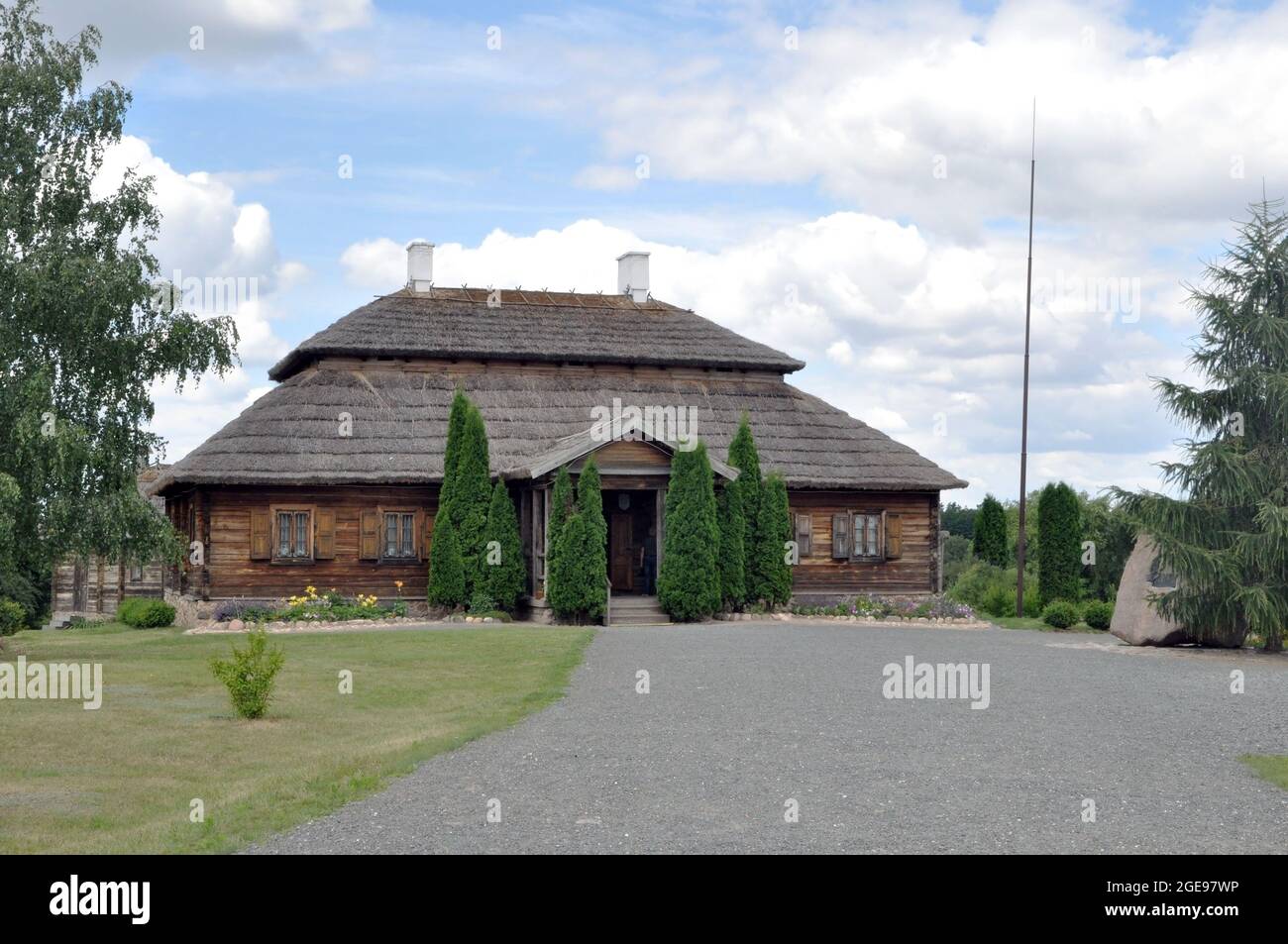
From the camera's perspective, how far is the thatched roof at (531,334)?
34406mm

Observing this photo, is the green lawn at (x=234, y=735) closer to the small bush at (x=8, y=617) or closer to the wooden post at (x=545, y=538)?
the small bush at (x=8, y=617)

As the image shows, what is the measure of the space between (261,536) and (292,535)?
0.69 metres

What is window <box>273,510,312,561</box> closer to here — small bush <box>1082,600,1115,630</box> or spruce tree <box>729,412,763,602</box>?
spruce tree <box>729,412,763,602</box>

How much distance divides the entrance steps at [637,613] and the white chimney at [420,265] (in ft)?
42.5

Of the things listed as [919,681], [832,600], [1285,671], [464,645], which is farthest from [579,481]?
[1285,671]

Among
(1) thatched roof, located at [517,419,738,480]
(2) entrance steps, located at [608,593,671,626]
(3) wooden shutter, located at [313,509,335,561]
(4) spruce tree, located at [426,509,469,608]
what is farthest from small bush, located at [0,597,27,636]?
(2) entrance steps, located at [608,593,671,626]

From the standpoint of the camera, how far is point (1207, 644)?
23.8m

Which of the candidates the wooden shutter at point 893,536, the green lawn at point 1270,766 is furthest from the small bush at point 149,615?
the green lawn at point 1270,766

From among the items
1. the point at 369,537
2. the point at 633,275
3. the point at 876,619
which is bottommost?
the point at 876,619

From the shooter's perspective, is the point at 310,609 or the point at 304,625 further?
the point at 310,609

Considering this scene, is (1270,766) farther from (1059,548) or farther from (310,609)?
(1059,548)

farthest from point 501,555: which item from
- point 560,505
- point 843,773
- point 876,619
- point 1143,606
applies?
point 843,773

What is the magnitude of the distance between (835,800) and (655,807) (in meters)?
1.31

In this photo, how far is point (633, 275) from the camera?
40.8m
